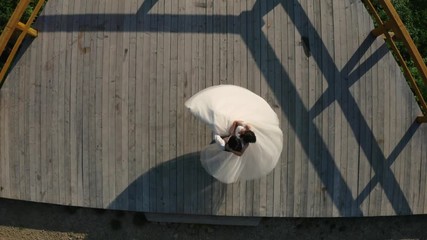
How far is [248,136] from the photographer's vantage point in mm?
4730

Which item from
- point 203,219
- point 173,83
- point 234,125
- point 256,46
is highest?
point 256,46

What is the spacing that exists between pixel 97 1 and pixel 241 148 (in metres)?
3.25

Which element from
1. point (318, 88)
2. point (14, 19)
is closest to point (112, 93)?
point (14, 19)

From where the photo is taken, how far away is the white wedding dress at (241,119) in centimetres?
498

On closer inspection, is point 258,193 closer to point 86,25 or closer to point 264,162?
point 264,162

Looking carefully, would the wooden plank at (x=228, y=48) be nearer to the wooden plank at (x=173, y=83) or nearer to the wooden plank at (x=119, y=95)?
the wooden plank at (x=173, y=83)

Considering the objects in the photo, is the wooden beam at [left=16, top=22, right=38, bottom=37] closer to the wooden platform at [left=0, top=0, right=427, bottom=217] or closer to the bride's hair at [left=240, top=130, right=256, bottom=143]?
the wooden platform at [left=0, top=0, right=427, bottom=217]

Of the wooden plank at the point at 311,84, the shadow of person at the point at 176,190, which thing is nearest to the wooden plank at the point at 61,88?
the shadow of person at the point at 176,190

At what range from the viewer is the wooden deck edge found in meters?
6.51

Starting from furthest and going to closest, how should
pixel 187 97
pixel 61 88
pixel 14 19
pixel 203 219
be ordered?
pixel 203 219
pixel 61 88
pixel 187 97
pixel 14 19

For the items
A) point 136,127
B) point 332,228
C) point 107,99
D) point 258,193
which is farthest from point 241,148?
point 332,228

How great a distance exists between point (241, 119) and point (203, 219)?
2299mm

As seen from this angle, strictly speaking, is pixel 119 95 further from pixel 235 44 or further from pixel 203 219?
pixel 203 219

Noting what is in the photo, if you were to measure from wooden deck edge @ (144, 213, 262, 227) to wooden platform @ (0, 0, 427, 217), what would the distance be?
313mm
